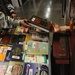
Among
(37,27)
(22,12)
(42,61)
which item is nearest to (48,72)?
(42,61)

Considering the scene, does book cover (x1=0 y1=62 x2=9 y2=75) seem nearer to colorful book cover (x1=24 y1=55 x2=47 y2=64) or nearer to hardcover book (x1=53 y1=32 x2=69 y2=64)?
colorful book cover (x1=24 y1=55 x2=47 y2=64)

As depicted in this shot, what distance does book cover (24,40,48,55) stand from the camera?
4.60ft

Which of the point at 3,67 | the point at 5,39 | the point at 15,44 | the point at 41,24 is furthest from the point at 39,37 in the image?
the point at 3,67

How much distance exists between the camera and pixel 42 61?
1337mm

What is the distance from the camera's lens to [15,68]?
50.9 inches

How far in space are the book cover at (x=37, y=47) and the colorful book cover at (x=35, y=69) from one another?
0.46 feet

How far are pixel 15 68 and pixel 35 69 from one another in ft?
0.57

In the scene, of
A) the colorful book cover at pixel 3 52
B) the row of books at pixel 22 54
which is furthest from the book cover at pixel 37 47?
the colorful book cover at pixel 3 52

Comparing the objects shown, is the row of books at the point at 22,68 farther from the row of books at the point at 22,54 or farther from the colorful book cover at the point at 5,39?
the colorful book cover at the point at 5,39

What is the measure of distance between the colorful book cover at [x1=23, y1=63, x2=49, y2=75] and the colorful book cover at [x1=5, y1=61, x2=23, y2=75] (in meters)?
0.05

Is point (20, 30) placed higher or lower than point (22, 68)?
higher

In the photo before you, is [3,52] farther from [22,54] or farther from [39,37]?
[39,37]

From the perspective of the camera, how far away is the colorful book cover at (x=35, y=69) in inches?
49.1

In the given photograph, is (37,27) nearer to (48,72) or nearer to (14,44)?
(14,44)
